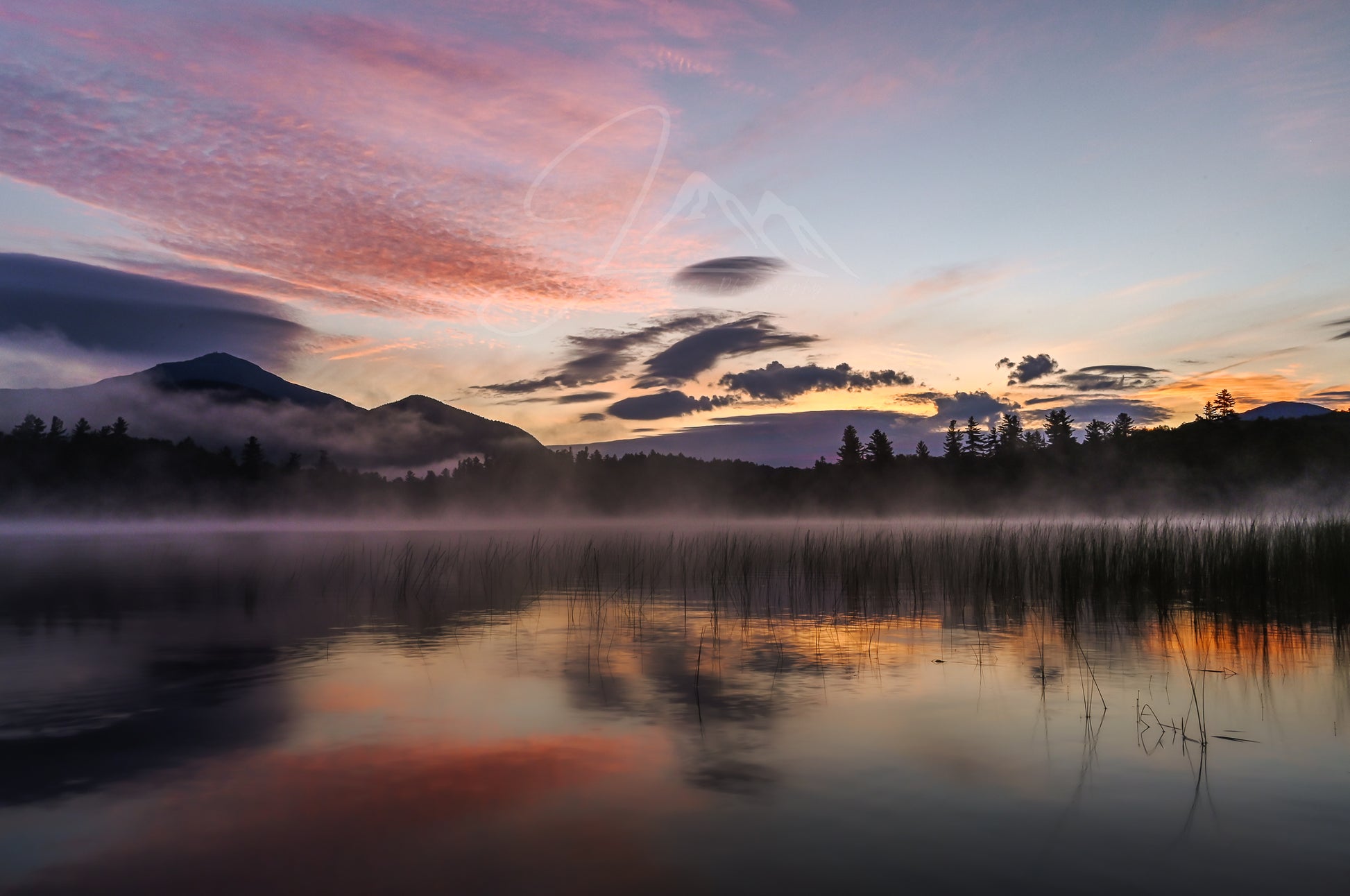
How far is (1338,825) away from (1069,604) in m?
9.88

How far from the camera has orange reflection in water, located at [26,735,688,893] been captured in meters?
4.72

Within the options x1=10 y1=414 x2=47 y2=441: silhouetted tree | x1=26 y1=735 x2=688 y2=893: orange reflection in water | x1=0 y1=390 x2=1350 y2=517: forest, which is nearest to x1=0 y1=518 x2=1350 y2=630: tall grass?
x1=26 y1=735 x2=688 y2=893: orange reflection in water

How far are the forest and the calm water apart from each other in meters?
61.0

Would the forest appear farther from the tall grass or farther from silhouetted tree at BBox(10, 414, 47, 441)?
the tall grass

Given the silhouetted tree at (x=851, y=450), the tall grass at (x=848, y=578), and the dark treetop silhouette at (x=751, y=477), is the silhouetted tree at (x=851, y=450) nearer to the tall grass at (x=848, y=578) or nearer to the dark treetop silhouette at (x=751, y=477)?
the dark treetop silhouette at (x=751, y=477)

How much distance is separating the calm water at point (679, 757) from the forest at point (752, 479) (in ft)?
200

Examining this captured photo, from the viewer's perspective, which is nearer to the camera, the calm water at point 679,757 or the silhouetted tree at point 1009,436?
the calm water at point 679,757

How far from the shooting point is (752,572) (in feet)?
73.9

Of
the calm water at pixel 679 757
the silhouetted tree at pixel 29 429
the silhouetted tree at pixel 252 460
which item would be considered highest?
the silhouetted tree at pixel 29 429

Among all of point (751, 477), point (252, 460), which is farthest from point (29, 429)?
point (751, 477)

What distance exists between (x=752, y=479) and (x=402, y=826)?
440ft

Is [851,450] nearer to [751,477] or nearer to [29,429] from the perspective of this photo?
[751,477]

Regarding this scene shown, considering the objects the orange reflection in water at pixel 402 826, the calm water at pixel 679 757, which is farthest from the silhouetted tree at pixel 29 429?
the orange reflection in water at pixel 402 826

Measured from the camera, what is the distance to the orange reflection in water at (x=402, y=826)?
15.5 ft
